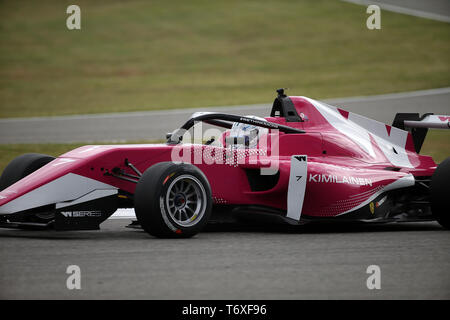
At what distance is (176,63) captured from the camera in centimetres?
3675

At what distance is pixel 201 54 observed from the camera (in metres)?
38.7

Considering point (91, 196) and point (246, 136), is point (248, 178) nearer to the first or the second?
point (246, 136)

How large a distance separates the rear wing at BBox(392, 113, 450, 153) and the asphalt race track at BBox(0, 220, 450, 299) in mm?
2277

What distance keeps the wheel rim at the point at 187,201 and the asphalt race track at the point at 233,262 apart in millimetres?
261

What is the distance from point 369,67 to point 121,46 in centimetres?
1355

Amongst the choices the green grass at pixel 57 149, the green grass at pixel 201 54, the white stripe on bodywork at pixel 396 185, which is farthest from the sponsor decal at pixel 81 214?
the green grass at pixel 201 54

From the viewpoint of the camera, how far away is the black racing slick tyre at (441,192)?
28.6 ft

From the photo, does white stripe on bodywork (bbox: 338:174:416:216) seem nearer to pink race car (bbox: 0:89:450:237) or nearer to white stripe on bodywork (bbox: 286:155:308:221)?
pink race car (bbox: 0:89:450:237)

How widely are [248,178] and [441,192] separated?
2134 mm

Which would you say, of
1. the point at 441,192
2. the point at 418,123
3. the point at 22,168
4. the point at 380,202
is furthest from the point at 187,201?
the point at 418,123

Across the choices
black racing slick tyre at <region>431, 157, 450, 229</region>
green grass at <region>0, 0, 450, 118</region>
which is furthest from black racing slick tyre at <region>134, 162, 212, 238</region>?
green grass at <region>0, 0, 450, 118</region>

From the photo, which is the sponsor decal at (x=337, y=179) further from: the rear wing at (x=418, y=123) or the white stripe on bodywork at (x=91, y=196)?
the white stripe on bodywork at (x=91, y=196)
